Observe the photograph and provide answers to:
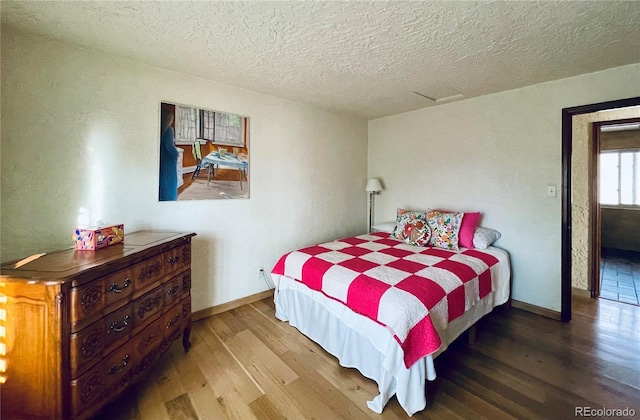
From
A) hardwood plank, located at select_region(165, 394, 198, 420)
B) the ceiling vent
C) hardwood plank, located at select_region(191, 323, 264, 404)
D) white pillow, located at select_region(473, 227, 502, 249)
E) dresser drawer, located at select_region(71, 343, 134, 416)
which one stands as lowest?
hardwood plank, located at select_region(165, 394, 198, 420)

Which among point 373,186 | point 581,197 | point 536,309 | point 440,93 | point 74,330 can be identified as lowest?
point 536,309

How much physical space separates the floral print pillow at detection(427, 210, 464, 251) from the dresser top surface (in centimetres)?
240

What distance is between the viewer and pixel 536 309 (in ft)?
8.59

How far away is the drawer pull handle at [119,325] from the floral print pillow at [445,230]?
8.53ft

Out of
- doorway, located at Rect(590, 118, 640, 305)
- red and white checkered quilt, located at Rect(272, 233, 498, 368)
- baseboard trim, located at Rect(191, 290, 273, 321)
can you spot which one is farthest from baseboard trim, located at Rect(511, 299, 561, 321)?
baseboard trim, located at Rect(191, 290, 273, 321)

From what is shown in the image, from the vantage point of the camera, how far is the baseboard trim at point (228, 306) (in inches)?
97.2

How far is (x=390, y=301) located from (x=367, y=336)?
0.32 m

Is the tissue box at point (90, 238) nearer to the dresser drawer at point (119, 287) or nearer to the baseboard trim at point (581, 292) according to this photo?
the dresser drawer at point (119, 287)

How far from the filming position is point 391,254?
2.38 meters

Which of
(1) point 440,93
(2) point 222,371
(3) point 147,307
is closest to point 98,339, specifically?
(3) point 147,307

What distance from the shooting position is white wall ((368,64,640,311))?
2.43 metres

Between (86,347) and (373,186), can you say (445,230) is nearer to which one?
(373,186)

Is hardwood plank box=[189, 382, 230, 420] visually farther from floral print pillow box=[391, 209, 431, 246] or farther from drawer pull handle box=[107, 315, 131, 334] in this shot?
floral print pillow box=[391, 209, 431, 246]

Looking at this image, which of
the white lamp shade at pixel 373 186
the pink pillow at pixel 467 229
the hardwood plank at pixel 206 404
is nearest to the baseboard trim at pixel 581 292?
the pink pillow at pixel 467 229
